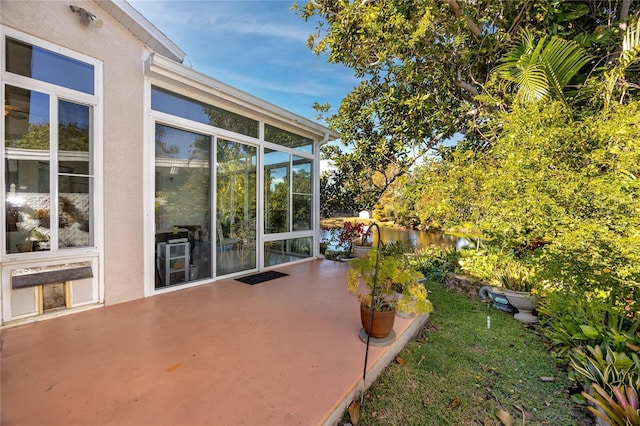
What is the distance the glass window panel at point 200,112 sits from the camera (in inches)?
157

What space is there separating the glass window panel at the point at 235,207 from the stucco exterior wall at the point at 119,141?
1221 mm

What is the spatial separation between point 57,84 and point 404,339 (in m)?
5.07

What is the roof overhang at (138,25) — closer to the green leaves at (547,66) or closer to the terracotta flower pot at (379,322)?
the terracotta flower pot at (379,322)

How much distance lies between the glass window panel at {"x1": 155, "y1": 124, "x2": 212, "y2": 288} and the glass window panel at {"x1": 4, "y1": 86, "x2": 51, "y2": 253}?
117 centimetres

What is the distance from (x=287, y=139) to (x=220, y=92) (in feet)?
6.26

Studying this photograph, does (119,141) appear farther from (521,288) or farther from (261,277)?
(521,288)

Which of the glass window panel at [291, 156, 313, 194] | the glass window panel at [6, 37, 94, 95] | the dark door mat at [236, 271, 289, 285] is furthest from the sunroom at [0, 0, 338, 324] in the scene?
the glass window panel at [291, 156, 313, 194]

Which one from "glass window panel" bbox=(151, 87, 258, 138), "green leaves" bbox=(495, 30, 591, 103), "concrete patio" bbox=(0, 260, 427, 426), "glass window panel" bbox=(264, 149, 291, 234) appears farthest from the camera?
"glass window panel" bbox=(264, 149, 291, 234)

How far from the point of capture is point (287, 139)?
602 cm

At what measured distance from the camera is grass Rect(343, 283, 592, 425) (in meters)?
2.12

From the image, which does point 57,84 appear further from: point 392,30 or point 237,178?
point 392,30

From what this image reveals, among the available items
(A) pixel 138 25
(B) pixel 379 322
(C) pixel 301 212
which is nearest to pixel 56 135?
(A) pixel 138 25

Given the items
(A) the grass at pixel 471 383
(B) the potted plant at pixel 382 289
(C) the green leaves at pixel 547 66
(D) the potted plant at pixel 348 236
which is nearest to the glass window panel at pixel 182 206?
(B) the potted plant at pixel 382 289

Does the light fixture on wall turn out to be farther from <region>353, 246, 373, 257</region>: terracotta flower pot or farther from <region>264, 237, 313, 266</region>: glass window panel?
<region>353, 246, 373, 257</region>: terracotta flower pot
